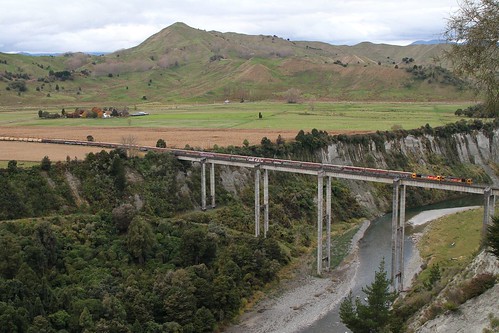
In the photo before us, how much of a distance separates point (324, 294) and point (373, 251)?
56.1 feet

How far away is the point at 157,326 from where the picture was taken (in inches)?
1898

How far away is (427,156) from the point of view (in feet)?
403

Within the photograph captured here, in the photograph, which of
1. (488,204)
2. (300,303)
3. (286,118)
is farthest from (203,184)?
(286,118)

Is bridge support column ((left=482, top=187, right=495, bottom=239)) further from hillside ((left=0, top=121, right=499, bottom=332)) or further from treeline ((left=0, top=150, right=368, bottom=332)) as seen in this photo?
treeline ((left=0, top=150, right=368, bottom=332))

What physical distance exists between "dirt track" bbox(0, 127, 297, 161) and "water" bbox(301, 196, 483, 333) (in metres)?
32.2

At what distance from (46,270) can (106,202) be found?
23.1 metres

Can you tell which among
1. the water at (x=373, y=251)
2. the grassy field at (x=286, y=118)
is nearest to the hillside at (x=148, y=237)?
the water at (x=373, y=251)

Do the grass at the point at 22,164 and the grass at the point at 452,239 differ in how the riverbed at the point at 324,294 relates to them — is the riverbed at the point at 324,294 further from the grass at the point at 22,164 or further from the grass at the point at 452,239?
the grass at the point at 22,164

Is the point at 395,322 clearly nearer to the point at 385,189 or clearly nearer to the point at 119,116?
the point at 385,189

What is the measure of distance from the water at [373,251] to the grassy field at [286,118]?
3263cm

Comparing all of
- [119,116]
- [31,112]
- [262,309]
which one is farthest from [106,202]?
[31,112]

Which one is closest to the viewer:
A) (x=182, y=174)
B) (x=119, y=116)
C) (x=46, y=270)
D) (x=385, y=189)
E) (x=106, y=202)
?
(x=46, y=270)

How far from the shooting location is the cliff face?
11366 centimetres

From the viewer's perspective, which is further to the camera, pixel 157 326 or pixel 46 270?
pixel 46 270
